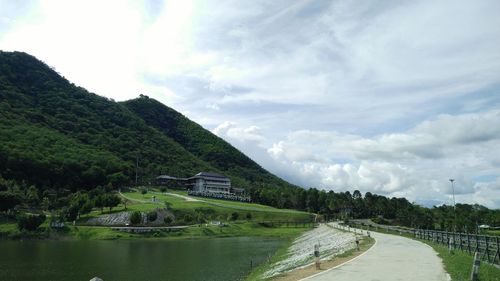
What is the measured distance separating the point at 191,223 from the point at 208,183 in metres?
84.3

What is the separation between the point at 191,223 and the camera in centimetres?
10531

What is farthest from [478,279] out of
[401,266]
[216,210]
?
[216,210]

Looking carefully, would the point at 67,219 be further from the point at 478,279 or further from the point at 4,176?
the point at 478,279

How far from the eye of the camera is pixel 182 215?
367ft

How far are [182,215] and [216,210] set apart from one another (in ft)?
42.1

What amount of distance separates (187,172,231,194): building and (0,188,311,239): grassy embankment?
144ft

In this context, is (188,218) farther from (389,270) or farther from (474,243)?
(389,270)

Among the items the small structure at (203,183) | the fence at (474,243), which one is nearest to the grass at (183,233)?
the fence at (474,243)

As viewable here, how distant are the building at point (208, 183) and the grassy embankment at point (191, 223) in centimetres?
4404

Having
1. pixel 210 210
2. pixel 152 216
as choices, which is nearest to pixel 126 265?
pixel 152 216

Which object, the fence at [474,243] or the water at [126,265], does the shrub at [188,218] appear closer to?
the water at [126,265]

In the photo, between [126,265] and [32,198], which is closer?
[126,265]

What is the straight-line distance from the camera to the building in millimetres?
187488

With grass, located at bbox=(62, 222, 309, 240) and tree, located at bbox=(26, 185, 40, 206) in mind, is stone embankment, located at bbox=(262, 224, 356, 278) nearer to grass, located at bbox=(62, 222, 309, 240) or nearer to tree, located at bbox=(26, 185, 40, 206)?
grass, located at bbox=(62, 222, 309, 240)
